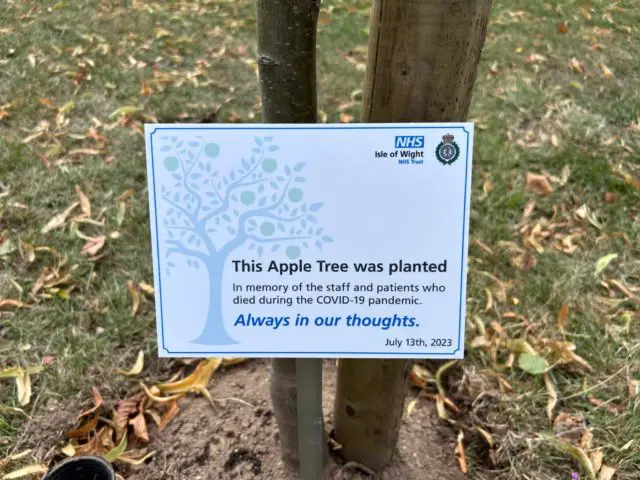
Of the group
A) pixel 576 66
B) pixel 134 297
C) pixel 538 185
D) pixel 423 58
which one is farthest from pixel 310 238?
pixel 576 66

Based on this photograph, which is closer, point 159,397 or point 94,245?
point 159,397

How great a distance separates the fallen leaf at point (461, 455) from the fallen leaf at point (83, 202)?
1.93 meters

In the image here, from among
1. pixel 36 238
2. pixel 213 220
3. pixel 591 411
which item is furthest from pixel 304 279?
pixel 36 238

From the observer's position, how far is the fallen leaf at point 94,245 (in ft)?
8.87

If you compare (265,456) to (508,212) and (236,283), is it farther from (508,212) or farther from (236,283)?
(508,212)

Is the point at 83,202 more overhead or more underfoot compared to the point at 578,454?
more overhead

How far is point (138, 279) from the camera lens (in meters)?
2.60

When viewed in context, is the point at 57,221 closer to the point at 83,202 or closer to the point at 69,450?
the point at 83,202

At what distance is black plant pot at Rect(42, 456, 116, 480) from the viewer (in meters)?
1.67

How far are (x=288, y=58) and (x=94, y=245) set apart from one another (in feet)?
5.83

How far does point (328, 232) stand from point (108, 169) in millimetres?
2244

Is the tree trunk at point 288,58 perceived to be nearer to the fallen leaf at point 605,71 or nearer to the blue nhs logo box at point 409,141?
the blue nhs logo box at point 409,141

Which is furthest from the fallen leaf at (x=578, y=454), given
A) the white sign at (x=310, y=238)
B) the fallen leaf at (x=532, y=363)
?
the white sign at (x=310, y=238)

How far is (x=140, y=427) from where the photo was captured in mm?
2021
